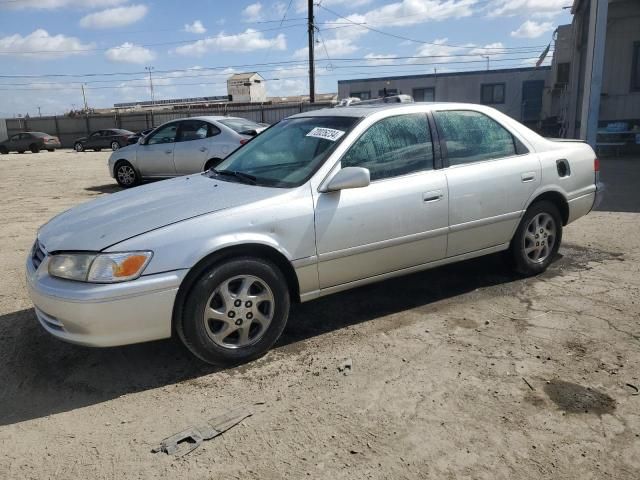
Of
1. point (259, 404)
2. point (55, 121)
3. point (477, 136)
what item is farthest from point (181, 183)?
point (55, 121)

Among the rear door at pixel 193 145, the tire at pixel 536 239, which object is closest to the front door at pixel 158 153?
the rear door at pixel 193 145

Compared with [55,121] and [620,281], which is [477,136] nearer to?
[620,281]

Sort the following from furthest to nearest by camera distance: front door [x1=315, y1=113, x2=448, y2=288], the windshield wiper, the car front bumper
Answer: the windshield wiper
front door [x1=315, y1=113, x2=448, y2=288]
the car front bumper

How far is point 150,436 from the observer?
2.71 meters

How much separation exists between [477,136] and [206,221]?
2415 millimetres

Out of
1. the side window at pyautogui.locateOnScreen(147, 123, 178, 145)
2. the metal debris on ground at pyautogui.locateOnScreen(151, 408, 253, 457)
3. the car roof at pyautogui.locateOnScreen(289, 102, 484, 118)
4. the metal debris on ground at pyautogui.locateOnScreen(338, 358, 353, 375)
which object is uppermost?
the car roof at pyautogui.locateOnScreen(289, 102, 484, 118)

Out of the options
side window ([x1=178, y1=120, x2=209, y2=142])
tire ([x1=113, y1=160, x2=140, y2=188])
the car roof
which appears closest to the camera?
the car roof

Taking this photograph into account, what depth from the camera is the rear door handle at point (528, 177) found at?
14.5ft

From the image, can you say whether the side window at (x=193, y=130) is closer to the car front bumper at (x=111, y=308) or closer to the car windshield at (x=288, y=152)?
the car windshield at (x=288, y=152)

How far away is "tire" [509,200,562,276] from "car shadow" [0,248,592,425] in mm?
212

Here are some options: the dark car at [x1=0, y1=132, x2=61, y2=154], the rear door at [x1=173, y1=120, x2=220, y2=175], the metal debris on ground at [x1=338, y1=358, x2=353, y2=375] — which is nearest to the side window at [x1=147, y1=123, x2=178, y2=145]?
the rear door at [x1=173, y1=120, x2=220, y2=175]

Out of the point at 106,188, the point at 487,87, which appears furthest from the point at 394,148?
the point at 487,87

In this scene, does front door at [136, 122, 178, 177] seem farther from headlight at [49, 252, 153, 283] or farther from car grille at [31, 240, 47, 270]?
headlight at [49, 252, 153, 283]

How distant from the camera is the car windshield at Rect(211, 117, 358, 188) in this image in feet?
12.2
